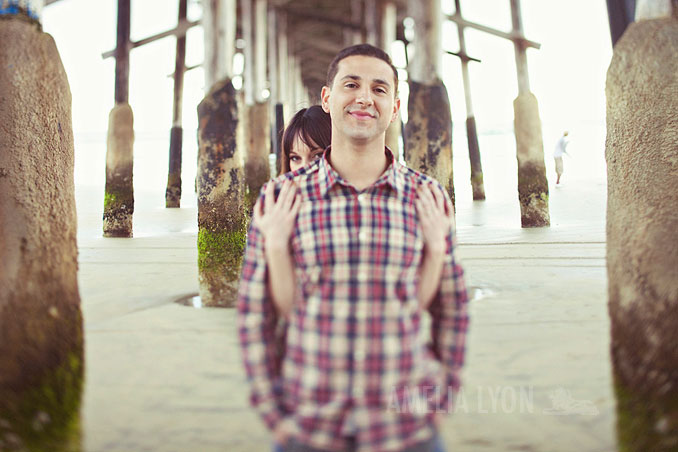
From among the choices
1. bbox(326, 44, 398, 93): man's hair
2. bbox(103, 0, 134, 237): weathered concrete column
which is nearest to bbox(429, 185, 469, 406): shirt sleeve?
bbox(326, 44, 398, 93): man's hair

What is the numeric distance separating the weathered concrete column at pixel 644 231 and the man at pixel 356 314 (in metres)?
0.78

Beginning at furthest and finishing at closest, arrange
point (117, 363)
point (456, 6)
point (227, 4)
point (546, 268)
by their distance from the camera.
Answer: point (456, 6) < point (227, 4) < point (546, 268) < point (117, 363)

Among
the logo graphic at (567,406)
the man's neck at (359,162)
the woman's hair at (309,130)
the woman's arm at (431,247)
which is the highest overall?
the woman's hair at (309,130)

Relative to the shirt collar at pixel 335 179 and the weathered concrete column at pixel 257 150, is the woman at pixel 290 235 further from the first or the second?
the weathered concrete column at pixel 257 150

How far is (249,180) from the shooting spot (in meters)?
9.62

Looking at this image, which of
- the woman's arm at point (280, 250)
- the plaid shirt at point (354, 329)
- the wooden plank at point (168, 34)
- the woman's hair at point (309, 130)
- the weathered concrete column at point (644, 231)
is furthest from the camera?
the wooden plank at point (168, 34)

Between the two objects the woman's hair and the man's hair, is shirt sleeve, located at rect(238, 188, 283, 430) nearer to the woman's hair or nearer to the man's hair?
the man's hair

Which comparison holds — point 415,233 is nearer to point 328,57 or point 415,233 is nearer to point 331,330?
point 331,330

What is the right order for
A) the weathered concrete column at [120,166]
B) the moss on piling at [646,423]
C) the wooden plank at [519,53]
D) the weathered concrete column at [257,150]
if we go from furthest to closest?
the weathered concrete column at [257,150]
the wooden plank at [519,53]
the weathered concrete column at [120,166]
the moss on piling at [646,423]

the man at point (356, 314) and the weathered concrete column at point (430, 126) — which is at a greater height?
the weathered concrete column at point (430, 126)

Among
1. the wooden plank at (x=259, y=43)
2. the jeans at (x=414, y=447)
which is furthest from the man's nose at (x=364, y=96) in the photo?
the wooden plank at (x=259, y=43)

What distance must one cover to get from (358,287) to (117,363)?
1612mm

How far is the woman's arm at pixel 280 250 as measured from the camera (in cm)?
129

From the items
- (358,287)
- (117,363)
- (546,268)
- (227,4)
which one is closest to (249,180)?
(227,4)
